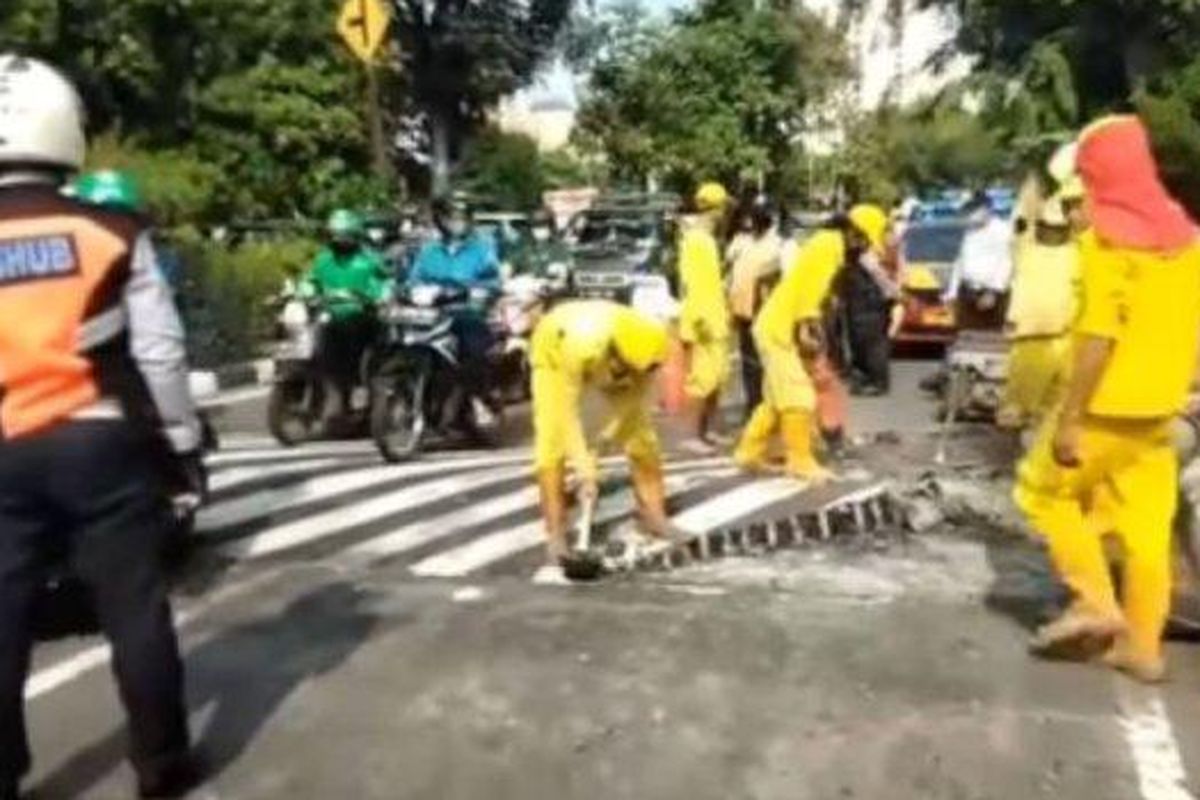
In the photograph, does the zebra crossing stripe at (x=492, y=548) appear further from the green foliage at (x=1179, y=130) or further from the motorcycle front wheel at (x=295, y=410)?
the motorcycle front wheel at (x=295, y=410)

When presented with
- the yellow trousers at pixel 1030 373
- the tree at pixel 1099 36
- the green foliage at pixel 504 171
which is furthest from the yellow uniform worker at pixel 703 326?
the green foliage at pixel 504 171

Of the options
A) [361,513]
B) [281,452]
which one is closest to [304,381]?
[281,452]

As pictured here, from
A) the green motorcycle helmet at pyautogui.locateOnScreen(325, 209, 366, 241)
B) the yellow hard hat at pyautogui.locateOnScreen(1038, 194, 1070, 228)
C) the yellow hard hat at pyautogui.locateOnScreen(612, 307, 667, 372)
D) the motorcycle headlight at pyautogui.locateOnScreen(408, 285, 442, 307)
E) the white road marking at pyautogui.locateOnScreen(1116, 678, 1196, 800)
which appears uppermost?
the yellow hard hat at pyautogui.locateOnScreen(1038, 194, 1070, 228)

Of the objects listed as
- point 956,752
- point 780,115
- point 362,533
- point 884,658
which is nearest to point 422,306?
point 362,533

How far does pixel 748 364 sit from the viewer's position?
15586 millimetres

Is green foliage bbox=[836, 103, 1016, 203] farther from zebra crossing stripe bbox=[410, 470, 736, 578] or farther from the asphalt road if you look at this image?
the asphalt road

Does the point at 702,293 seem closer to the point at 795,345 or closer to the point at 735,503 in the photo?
the point at 795,345

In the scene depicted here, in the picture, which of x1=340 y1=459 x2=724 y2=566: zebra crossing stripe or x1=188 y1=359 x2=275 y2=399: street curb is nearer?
x1=340 y1=459 x2=724 y2=566: zebra crossing stripe

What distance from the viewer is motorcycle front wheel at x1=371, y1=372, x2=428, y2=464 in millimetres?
13258

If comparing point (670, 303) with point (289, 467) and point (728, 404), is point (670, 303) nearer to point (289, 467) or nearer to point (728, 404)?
point (728, 404)

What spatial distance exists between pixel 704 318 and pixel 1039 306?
3.93 meters

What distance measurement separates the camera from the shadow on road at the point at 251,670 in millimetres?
6082

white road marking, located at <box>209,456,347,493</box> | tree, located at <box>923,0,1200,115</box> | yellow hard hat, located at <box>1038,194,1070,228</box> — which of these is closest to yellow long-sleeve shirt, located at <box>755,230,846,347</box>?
yellow hard hat, located at <box>1038,194,1070,228</box>

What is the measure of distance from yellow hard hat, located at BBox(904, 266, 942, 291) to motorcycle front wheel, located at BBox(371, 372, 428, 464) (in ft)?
35.7
